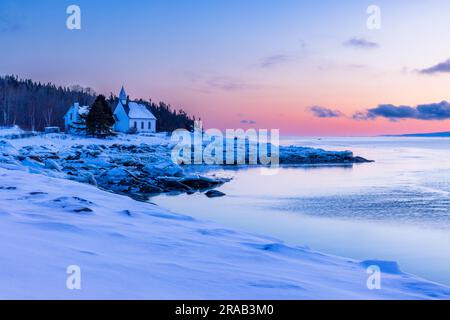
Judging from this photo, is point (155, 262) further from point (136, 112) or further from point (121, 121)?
point (136, 112)

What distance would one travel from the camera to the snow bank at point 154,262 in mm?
4199

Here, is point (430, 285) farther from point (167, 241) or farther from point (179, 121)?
point (179, 121)

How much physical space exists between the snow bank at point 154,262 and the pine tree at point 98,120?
142ft

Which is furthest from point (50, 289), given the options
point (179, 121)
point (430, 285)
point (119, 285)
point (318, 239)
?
point (179, 121)

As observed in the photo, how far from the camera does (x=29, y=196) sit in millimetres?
9117

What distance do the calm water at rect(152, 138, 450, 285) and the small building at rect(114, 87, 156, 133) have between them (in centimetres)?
4384

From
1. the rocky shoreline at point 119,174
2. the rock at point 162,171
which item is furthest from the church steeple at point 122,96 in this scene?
the rock at point 162,171

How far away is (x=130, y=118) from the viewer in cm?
6538

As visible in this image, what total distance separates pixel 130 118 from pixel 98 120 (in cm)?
1479

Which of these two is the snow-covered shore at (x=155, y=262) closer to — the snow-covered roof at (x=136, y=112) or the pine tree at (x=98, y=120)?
the pine tree at (x=98, y=120)

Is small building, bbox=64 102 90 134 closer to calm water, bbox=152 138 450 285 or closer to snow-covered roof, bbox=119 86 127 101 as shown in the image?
snow-covered roof, bbox=119 86 127 101

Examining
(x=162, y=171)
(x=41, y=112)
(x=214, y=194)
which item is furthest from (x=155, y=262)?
(x=41, y=112)

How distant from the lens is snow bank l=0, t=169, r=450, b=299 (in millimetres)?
4199

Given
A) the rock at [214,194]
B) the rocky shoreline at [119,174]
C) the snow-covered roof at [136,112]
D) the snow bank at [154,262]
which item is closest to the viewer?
the snow bank at [154,262]
